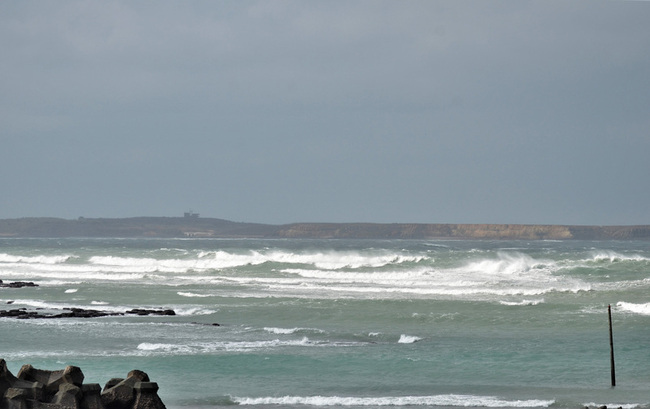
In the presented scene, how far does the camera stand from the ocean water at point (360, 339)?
15.7m

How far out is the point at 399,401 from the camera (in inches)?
577

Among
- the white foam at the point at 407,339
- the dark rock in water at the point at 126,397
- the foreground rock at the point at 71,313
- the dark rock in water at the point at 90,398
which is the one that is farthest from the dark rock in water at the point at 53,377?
the foreground rock at the point at 71,313

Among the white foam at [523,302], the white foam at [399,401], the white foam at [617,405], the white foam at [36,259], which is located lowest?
the white foam at [617,405]

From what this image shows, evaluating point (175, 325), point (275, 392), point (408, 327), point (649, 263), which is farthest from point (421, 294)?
point (275, 392)

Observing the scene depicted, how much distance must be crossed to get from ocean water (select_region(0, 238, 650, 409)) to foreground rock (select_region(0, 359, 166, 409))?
433 cm

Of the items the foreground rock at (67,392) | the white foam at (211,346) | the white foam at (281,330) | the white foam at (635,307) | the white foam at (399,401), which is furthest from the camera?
the white foam at (635,307)

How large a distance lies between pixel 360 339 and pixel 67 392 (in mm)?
13040

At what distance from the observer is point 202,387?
51.6 feet

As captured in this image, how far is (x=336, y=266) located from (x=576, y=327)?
106ft

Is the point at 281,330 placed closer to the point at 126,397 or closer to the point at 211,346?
the point at 211,346

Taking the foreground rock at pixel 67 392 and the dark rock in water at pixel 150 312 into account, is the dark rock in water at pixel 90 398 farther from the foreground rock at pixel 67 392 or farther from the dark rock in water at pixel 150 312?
the dark rock in water at pixel 150 312

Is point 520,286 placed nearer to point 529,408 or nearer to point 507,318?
point 507,318

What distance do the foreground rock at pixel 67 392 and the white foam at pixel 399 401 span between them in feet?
15.6

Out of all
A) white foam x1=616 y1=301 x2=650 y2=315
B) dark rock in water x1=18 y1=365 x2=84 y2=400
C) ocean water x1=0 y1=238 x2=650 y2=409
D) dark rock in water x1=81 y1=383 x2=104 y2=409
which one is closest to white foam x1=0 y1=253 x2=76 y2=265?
ocean water x1=0 y1=238 x2=650 y2=409
